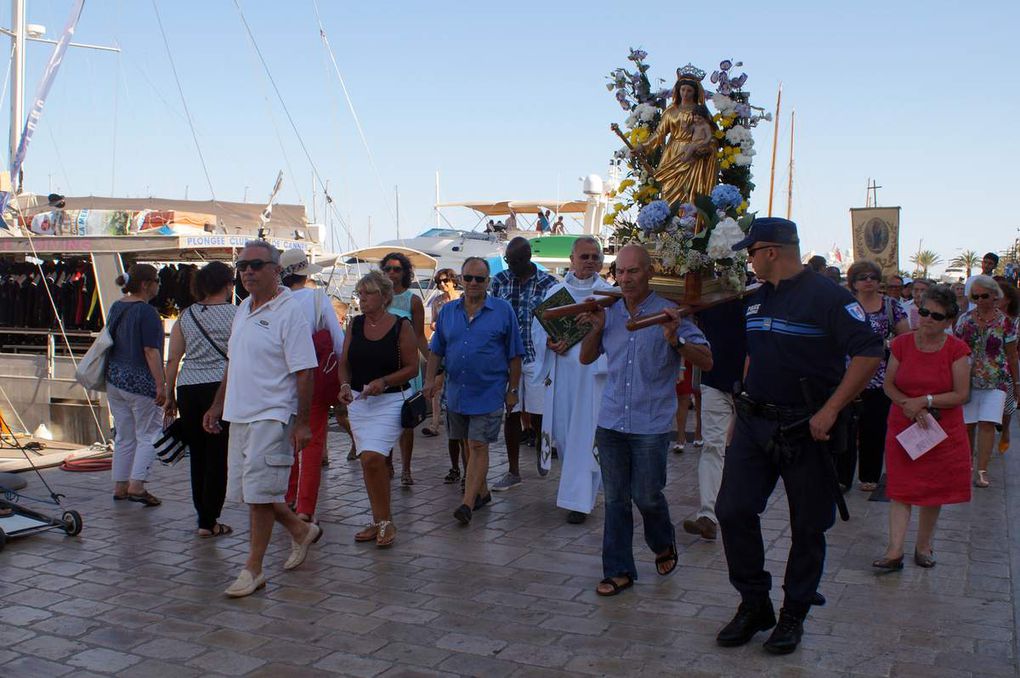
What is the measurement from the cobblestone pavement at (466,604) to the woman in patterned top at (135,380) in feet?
1.22

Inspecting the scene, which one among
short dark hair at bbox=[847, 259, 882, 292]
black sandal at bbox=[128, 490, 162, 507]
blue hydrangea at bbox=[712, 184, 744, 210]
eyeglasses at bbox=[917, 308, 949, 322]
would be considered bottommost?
black sandal at bbox=[128, 490, 162, 507]

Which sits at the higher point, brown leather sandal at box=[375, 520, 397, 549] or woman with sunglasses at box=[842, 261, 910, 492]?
woman with sunglasses at box=[842, 261, 910, 492]

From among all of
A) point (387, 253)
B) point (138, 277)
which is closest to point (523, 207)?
point (387, 253)

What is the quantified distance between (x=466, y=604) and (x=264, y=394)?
164 centimetres

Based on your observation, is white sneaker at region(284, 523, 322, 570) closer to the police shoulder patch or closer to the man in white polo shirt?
the man in white polo shirt

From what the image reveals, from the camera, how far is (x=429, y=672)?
4484 mm

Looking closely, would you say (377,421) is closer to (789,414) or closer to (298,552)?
(298,552)

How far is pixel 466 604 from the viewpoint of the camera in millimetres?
5473

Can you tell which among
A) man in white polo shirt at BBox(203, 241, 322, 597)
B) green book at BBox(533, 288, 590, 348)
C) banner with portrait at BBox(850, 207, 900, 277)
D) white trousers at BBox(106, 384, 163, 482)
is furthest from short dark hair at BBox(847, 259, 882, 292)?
banner with portrait at BBox(850, 207, 900, 277)

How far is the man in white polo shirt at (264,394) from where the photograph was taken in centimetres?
558

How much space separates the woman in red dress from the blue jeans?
1.57m

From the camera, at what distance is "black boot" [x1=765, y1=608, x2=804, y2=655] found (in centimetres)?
464

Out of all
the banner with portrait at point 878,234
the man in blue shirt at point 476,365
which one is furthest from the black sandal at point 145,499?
the banner with portrait at point 878,234

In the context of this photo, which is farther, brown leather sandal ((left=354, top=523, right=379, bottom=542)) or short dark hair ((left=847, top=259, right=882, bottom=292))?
short dark hair ((left=847, top=259, right=882, bottom=292))
